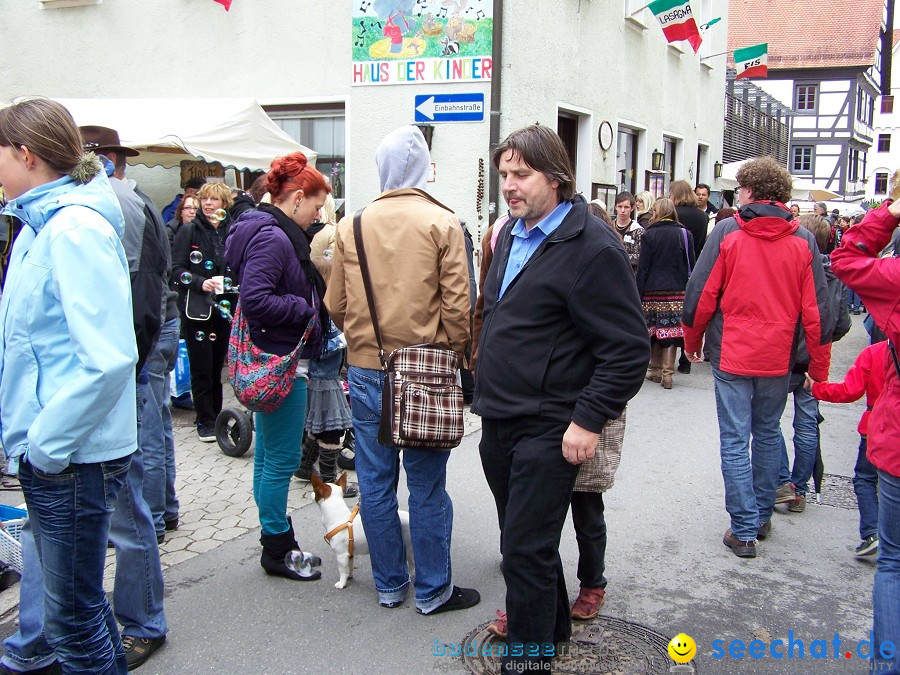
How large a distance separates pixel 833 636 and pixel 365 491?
2068 millimetres

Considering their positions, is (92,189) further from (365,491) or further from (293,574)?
(293,574)

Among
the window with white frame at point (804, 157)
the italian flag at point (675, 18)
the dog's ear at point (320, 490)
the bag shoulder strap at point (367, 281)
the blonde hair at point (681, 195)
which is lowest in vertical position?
the dog's ear at point (320, 490)

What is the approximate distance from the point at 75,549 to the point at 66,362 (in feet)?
1.90

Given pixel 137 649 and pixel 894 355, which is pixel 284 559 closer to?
pixel 137 649

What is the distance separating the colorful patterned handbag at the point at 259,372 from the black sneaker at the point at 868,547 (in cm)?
304

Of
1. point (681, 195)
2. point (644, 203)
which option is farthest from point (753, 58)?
point (681, 195)

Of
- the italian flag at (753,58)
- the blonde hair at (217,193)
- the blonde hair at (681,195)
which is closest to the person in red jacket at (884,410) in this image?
the blonde hair at (217,193)

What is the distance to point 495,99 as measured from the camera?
9.59 meters

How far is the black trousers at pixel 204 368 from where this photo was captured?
663 centimetres

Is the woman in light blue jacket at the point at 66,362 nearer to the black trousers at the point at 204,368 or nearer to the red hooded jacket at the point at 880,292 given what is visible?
the red hooded jacket at the point at 880,292

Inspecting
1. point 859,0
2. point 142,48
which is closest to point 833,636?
point 142,48

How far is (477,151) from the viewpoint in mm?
9727

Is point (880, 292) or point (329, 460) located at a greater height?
point (880, 292)

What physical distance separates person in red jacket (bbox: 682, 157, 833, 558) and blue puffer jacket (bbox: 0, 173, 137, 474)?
310 cm
